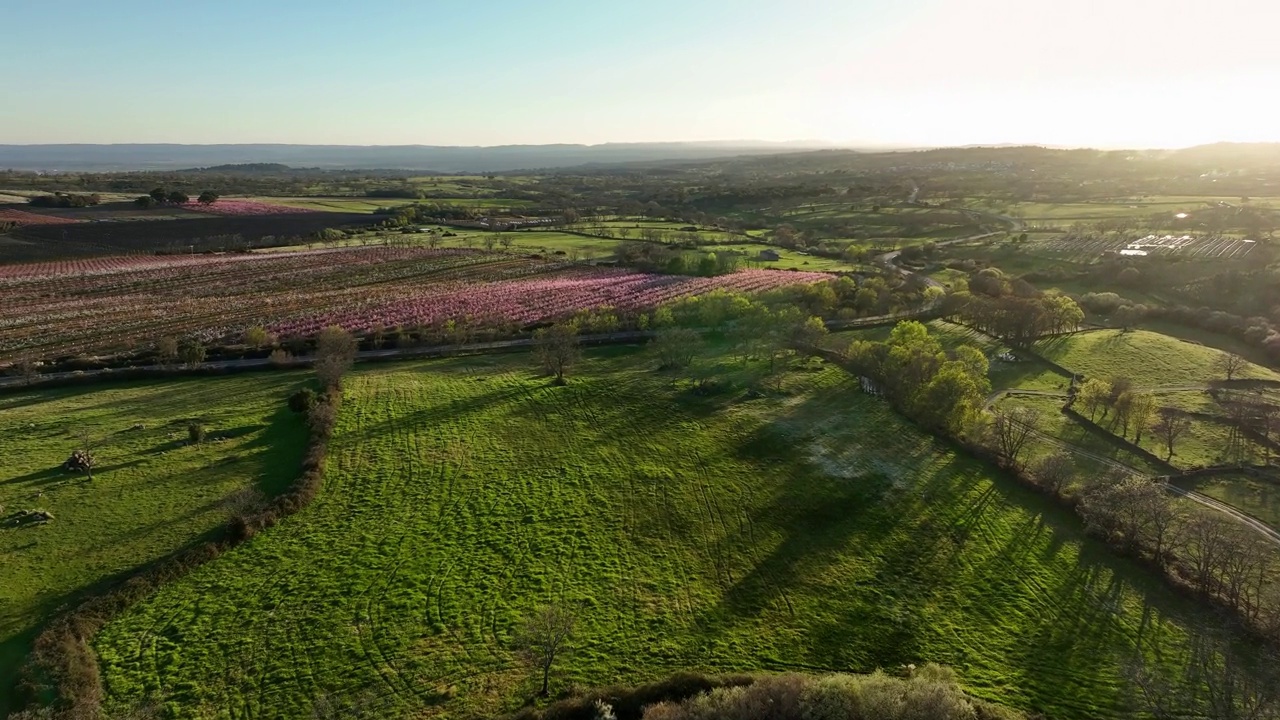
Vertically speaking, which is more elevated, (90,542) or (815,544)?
(90,542)

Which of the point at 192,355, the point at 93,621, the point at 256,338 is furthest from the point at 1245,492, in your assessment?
the point at 192,355

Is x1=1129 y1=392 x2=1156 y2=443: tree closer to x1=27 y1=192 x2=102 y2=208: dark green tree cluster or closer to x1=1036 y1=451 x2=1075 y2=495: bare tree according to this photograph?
x1=1036 y1=451 x2=1075 y2=495: bare tree

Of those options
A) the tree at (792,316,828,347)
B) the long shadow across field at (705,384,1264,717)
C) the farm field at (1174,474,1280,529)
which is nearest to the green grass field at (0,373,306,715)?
the long shadow across field at (705,384,1264,717)

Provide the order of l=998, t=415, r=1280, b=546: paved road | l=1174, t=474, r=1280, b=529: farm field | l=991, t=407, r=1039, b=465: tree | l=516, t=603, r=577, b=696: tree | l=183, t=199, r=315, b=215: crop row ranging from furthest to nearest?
l=183, t=199, r=315, b=215: crop row < l=991, t=407, r=1039, b=465: tree < l=1174, t=474, r=1280, b=529: farm field < l=998, t=415, r=1280, b=546: paved road < l=516, t=603, r=577, b=696: tree

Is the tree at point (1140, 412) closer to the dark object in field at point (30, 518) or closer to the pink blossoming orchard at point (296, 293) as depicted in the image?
the pink blossoming orchard at point (296, 293)

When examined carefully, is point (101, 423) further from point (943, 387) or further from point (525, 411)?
point (943, 387)

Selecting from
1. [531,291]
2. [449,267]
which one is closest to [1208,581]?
[531,291]
